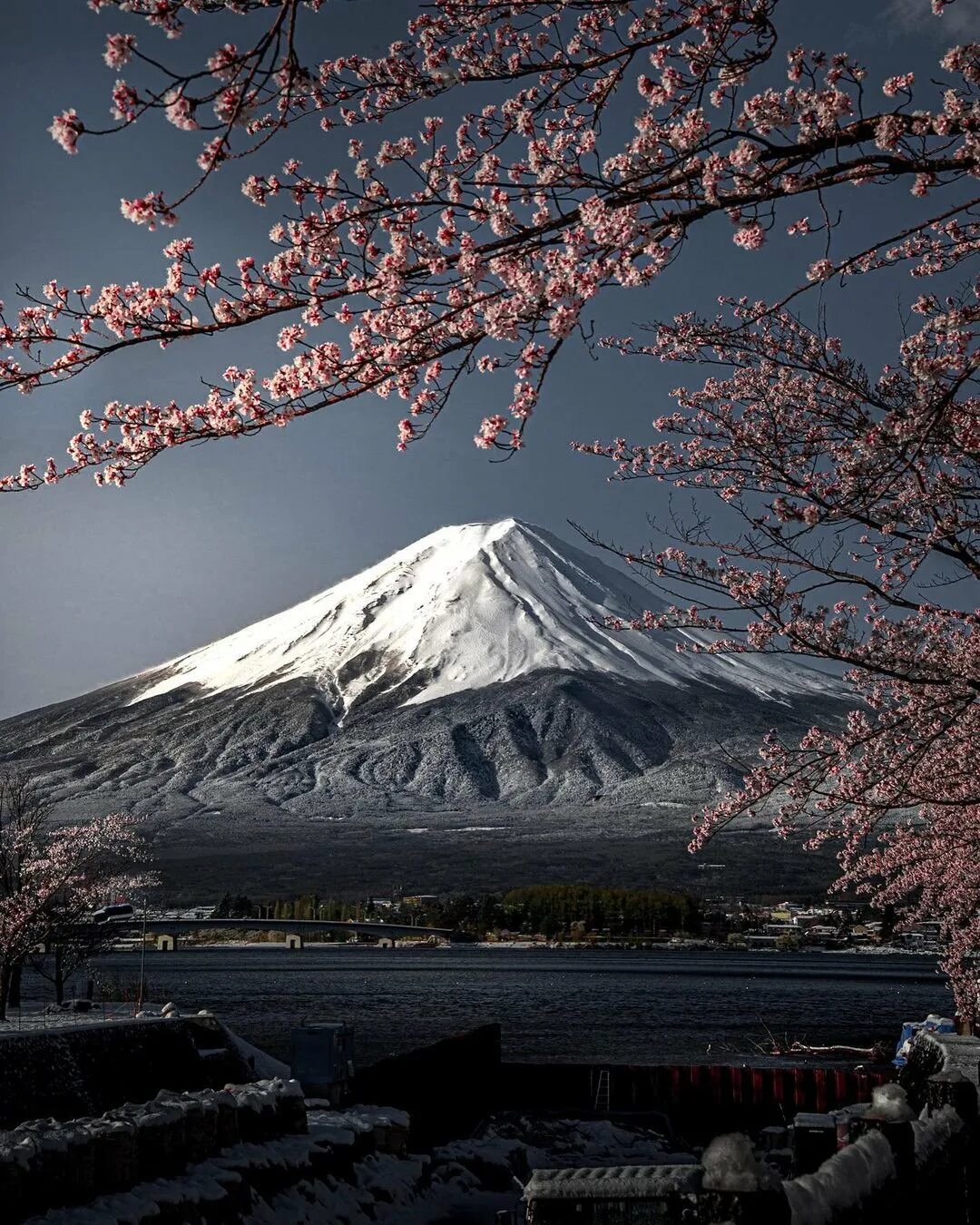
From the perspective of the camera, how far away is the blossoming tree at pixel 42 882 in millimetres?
33250

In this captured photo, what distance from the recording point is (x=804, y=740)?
Result: 34.2 ft

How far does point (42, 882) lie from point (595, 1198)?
35.8m

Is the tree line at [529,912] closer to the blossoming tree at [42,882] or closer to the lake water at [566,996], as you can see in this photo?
the lake water at [566,996]

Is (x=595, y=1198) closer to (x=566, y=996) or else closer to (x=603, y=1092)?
(x=603, y=1092)

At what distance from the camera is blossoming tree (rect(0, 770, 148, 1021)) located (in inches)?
1309

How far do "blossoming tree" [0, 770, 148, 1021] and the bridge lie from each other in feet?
191

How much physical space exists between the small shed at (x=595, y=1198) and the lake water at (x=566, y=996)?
125ft

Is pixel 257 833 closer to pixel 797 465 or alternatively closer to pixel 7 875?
pixel 7 875

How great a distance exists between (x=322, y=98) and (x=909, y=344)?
3.67m

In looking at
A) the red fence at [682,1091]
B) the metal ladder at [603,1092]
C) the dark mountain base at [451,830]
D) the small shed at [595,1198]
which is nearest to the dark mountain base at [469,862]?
the dark mountain base at [451,830]

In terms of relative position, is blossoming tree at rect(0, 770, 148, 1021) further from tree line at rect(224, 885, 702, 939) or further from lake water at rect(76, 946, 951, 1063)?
tree line at rect(224, 885, 702, 939)

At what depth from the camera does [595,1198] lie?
185 inches

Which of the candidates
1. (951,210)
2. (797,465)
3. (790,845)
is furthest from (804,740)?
(790,845)

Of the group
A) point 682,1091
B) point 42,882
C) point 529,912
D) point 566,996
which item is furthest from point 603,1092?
point 529,912
